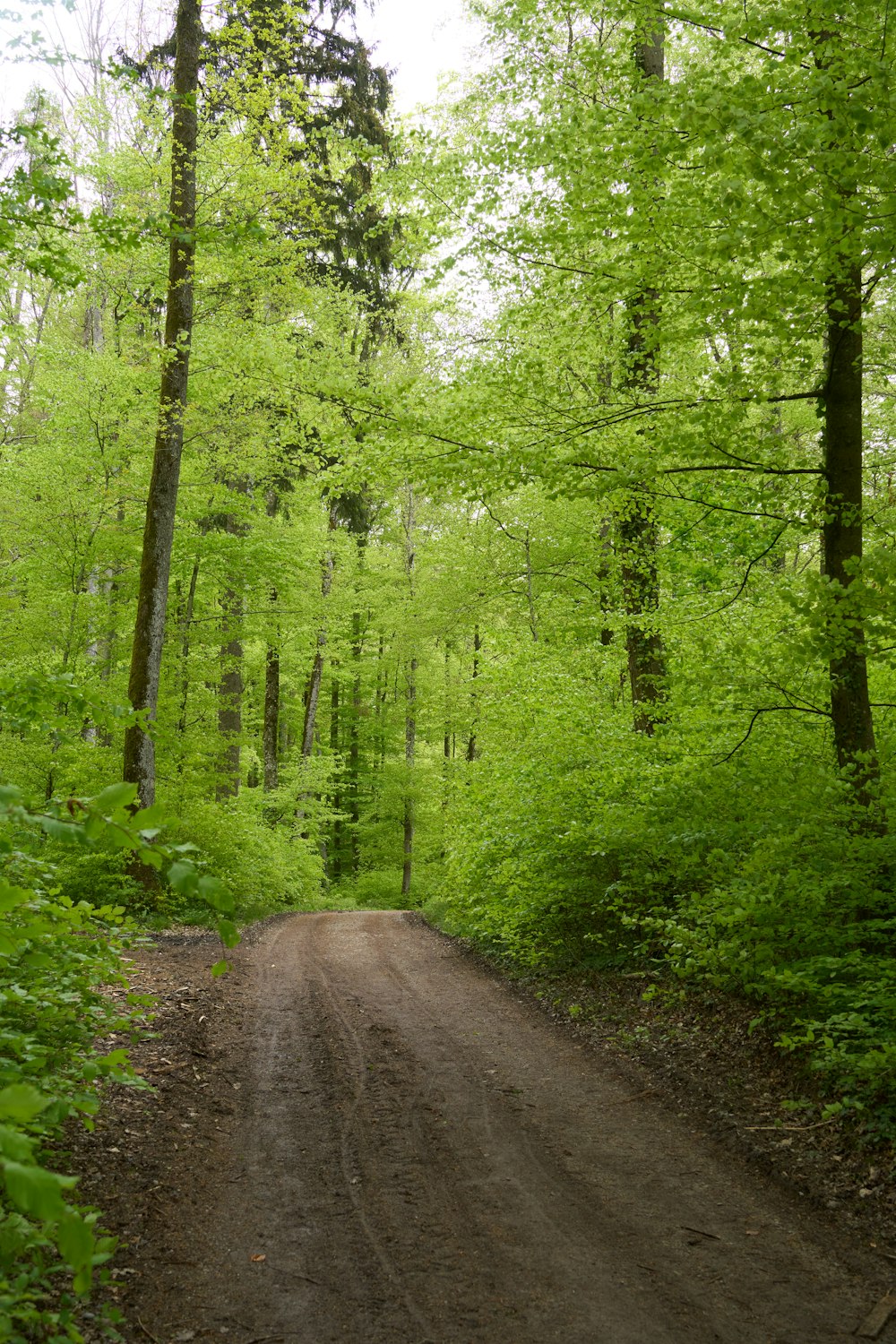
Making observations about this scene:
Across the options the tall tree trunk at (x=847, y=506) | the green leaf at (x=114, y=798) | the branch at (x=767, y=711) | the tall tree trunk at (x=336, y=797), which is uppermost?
the tall tree trunk at (x=847, y=506)

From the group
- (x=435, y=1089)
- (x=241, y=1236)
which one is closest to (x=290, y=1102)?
(x=435, y=1089)

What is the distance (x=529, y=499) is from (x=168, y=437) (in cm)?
621

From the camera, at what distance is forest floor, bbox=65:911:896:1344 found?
3381 mm

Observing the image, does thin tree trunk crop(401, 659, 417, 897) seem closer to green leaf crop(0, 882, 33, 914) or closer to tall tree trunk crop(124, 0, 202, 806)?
tall tree trunk crop(124, 0, 202, 806)

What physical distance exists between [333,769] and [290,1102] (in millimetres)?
16302

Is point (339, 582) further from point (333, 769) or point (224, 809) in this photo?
point (224, 809)

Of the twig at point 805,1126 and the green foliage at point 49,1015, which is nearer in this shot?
the green foliage at point 49,1015

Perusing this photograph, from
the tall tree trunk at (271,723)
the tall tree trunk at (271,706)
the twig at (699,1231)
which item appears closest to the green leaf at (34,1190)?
the twig at (699,1231)

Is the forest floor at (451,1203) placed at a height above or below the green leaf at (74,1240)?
below

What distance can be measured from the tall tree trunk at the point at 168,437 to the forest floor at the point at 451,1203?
16.6 feet

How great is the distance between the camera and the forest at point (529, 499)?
177 inches

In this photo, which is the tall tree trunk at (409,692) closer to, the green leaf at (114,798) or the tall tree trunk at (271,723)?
the tall tree trunk at (271,723)

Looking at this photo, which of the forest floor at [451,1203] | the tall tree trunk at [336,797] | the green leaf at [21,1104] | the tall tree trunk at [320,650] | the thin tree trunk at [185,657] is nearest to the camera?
the green leaf at [21,1104]

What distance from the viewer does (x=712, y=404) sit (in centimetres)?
601
